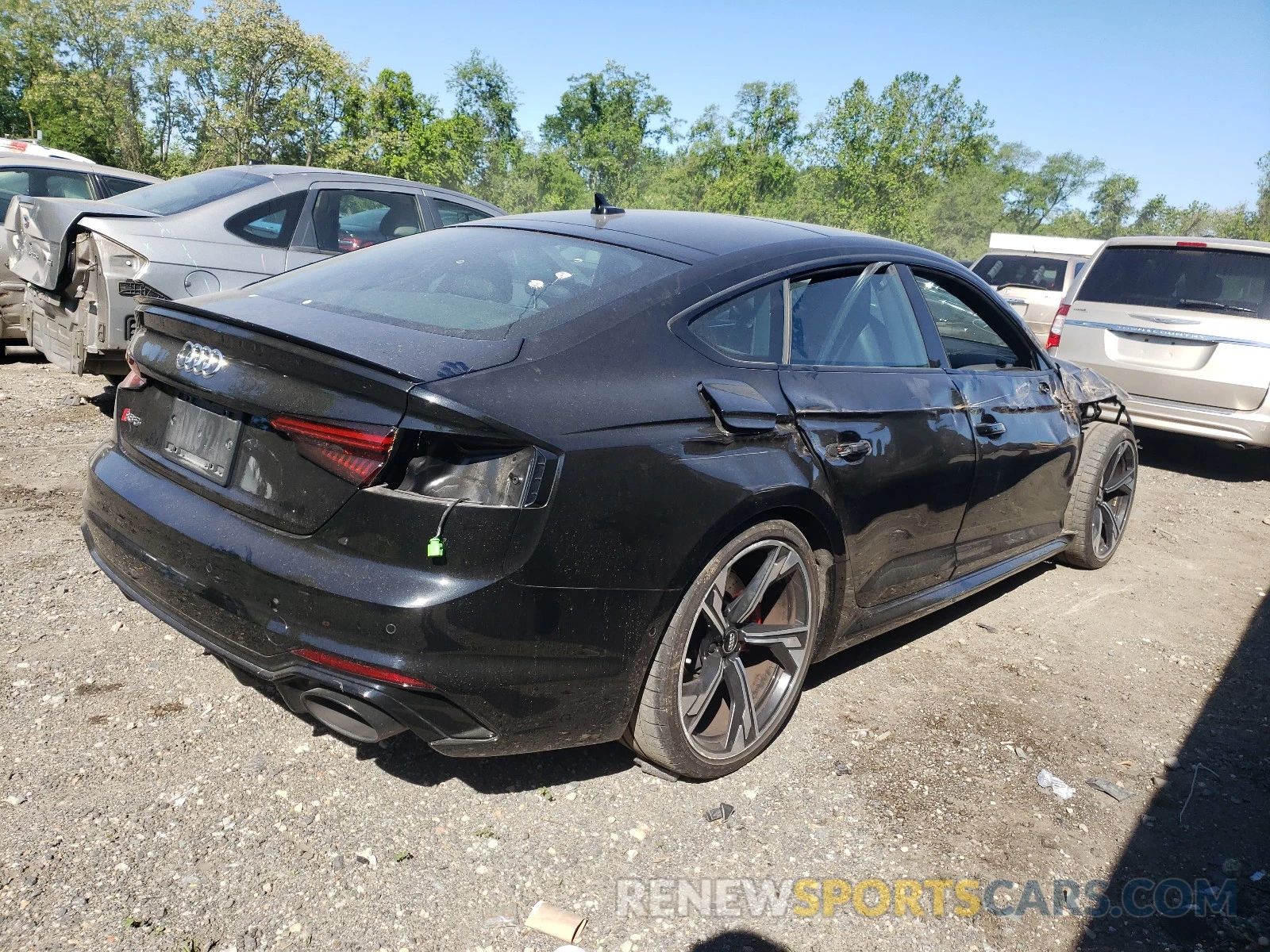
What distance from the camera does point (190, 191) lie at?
6.44 m

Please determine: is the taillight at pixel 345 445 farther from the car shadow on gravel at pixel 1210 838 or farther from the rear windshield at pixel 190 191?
the rear windshield at pixel 190 191

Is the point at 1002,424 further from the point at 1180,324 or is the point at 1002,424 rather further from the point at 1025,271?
the point at 1025,271

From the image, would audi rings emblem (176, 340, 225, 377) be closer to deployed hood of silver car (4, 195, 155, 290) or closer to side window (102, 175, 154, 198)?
deployed hood of silver car (4, 195, 155, 290)

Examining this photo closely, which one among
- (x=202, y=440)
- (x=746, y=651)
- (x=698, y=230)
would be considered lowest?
(x=746, y=651)

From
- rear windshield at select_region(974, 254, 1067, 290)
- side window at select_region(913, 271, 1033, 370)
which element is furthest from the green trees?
side window at select_region(913, 271, 1033, 370)

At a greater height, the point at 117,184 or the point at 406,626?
the point at 117,184

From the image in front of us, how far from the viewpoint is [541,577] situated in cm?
219

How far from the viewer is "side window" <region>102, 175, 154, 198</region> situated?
8.55 metres

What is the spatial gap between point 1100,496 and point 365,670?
13.8 ft

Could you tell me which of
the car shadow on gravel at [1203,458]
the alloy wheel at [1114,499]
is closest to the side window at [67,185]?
the alloy wheel at [1114,499]

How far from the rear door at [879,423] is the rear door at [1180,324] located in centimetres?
477

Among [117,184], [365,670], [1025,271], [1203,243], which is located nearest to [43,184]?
[117,184]

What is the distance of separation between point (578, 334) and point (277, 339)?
0.75 m

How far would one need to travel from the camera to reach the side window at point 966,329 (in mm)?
3738
